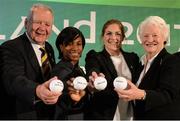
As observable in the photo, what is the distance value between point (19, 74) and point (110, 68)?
557 millimetres

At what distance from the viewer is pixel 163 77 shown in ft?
6.17

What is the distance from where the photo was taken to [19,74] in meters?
1.75

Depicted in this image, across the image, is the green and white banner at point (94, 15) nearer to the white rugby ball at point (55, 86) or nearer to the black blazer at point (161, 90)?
the black blazer at point (161, 90)

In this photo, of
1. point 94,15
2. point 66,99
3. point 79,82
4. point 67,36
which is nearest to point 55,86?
point 79,82

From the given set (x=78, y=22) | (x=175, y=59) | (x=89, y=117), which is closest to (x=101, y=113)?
(x=89, y=117)

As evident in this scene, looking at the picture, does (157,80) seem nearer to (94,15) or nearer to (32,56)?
(32,56)

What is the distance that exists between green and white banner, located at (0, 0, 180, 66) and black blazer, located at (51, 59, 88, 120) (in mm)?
879

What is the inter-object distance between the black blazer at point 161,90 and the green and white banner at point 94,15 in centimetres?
99

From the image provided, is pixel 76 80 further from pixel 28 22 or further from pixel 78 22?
pixel 78 22

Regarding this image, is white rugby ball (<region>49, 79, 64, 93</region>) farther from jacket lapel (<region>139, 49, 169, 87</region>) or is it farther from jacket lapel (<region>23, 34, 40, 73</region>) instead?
jacket lapel (<region>139, 49, 169, 87</region>)

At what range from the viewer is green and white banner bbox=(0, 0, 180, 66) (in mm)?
2814

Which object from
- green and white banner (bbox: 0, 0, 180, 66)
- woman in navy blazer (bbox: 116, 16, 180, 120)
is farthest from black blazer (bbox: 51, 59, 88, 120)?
green and white banner (bbox: 0, 0, 180, 66)

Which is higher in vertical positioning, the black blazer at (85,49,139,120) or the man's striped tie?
the man's striped tie

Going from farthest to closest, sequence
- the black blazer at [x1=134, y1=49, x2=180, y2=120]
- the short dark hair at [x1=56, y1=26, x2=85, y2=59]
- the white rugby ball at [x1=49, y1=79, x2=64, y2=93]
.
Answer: the short dark hair at [x1=56, y1=26, x2=85, y2=59]
the black blazer at [x1=134, y1=49, x2=180, y2=120]
the white rugby ball at [x1=49, y1=79, x2=64, y2=93]
